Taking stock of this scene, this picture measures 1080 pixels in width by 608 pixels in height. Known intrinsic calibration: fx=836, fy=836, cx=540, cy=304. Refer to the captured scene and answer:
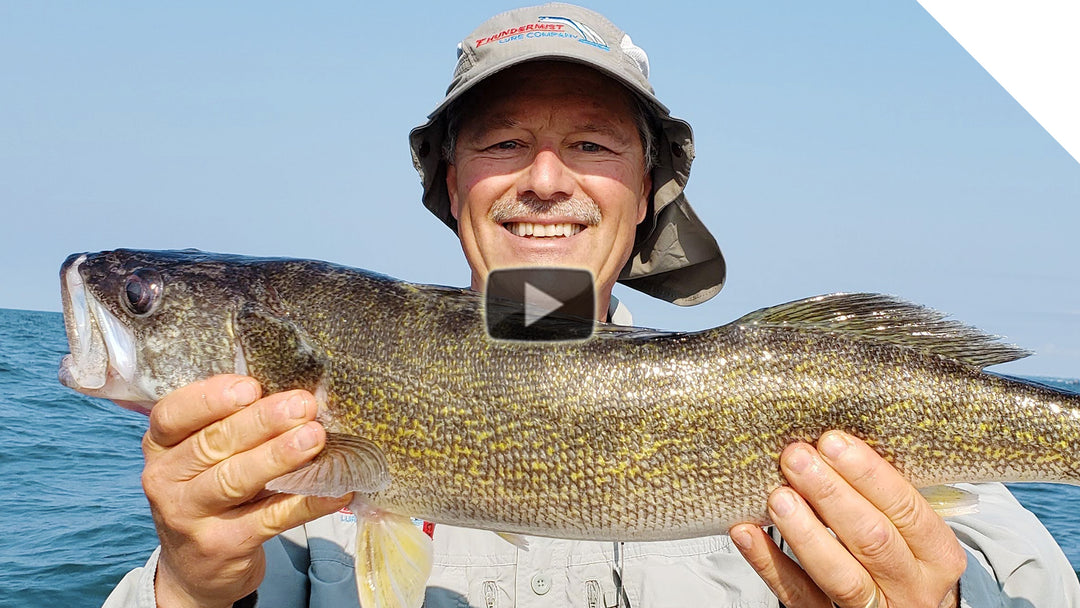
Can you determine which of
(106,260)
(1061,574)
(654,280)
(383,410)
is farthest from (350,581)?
(1061,574)

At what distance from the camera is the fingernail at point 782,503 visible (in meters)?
2.88

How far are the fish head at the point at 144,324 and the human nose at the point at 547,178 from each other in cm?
156

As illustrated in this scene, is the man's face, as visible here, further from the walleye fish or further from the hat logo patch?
the walleye fish

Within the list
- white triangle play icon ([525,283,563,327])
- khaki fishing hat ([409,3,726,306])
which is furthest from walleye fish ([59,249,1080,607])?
khaki fishing hat ([409,3,726,306])

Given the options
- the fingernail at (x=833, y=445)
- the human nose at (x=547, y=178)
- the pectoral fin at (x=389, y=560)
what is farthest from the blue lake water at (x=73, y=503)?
the pectoral fin at (x=389, y=560)

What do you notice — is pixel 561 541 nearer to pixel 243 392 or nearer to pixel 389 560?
pixel 389 560

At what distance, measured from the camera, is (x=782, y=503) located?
9.48ft

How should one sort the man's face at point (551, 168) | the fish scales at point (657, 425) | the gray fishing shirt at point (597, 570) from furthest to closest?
the man's face at point (551, 168) < the gray fishing shirt at point (597, 570) < the fish scales at point (657, 425)

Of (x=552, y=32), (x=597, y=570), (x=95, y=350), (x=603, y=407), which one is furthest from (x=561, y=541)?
(x=552, y=32)

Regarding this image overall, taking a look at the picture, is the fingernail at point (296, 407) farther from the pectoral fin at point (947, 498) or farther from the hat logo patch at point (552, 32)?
the hat logo patch at point (552, 32)

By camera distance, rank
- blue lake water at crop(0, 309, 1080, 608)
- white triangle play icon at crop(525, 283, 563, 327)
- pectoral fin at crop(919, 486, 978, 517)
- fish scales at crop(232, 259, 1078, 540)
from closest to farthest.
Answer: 1. fish scales at crop(232, 259, 1078, 540)
2. pectoral fin at crop(919, 486, 978, 517)
3. white triangle play icon at crop(525, 283, 563, 327)
4. blue lake water at crop(0, 309, 1080, 608)

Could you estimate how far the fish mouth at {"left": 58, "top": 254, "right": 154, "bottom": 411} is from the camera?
3.08 m

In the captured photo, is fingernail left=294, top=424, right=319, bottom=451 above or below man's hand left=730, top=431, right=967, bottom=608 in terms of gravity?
above
